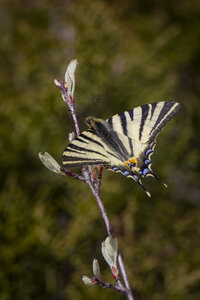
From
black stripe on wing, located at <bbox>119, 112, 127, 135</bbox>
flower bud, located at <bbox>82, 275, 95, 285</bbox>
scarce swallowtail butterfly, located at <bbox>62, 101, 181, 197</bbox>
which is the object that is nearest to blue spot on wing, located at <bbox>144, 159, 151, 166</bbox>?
scarce swallowtail butterfly, located at <bbox>62, 101, 181, 197</bbox>

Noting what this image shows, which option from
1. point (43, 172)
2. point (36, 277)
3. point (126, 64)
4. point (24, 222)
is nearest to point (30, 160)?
point (43, 172)

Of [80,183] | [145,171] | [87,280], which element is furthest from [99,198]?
[80,183]

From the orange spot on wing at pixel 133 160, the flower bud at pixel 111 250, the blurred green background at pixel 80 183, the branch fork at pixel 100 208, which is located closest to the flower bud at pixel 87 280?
the branch fork at pixel 100 208

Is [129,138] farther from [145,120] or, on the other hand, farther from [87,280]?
[87,280]

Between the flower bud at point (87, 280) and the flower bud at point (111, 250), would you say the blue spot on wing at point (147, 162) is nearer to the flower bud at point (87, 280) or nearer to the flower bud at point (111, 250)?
the flower bud at point (111, 250)

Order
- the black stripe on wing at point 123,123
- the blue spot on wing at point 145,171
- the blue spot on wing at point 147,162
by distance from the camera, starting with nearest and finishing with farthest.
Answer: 1. the blue spot on wing at point 145,171
2. the blue spot on wing at point 147,162
3. the black stripe on wing at point 123,123
